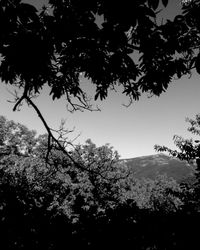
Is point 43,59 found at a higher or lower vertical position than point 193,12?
lower

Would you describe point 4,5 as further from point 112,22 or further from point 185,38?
point 185,38

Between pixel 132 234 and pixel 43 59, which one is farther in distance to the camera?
pixel 132 234

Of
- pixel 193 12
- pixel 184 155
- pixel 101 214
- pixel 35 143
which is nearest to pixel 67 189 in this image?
pixel 35 143

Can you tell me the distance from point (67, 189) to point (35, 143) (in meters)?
9.29

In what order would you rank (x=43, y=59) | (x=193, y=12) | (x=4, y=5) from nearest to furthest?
(x=4, y=5), (x=43, y=59), (x=193, y=12)

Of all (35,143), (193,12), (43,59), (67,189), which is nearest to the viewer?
(43,59)

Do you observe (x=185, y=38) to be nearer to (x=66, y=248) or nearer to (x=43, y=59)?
(x=43, y=59)

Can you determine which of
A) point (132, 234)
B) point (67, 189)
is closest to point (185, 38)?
point (132, 234)

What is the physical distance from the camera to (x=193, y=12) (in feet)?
11.4

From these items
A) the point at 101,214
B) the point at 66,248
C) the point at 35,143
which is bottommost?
the point at 66,248

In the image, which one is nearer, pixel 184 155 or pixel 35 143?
pixel 184 155

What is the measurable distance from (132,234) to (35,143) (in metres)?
31.7

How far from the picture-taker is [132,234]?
3.66 m

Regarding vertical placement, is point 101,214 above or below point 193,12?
below
